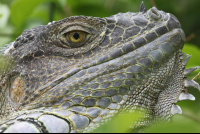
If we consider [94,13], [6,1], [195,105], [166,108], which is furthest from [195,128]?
[6,1]

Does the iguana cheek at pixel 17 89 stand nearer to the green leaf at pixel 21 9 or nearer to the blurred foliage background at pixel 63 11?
the blurred foliage background at pixel 63 11

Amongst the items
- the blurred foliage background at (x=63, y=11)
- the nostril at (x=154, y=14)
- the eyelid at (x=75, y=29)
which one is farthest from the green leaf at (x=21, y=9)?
the nostril at (x=154, y=14)

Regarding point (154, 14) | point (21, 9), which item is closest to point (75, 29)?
point (154, 14)

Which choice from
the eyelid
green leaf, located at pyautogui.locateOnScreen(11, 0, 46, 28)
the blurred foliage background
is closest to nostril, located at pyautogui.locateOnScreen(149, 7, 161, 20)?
the eyelid

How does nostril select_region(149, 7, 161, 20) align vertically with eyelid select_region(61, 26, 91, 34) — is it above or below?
above

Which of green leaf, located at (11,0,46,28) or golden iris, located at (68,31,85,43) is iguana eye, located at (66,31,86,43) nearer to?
golden iris, located at (68,31,85,43)

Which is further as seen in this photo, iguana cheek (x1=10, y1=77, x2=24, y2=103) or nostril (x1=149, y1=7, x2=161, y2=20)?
iguana cheek (x1=10, y1=77, x2=24, y2=103)

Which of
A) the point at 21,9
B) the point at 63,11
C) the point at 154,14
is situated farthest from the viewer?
the point at 63,11

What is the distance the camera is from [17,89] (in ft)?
12.2

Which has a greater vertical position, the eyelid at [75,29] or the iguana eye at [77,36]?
the eyelid at [75,29]

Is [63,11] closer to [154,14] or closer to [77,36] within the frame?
[77,36]

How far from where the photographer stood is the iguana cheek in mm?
3673

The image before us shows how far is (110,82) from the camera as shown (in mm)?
3275

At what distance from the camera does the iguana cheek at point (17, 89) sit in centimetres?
367
